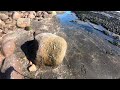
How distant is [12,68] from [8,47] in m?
2.95

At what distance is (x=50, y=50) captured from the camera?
14.1m

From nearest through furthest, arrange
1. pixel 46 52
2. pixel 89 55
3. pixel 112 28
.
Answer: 1. pixel 46 52
2. pixel 89 55
3. pixel 112 28

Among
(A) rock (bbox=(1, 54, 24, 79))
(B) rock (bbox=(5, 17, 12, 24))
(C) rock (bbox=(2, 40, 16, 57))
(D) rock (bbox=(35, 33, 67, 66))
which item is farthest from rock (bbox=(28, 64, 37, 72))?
(B) rock (bbox=(5, 17, 12, 24))

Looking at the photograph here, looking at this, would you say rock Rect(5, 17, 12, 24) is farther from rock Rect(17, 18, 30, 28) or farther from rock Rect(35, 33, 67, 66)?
rock Rect(35, 33, 67, 66)

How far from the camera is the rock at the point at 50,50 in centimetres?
1410

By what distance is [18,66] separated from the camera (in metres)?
14.6

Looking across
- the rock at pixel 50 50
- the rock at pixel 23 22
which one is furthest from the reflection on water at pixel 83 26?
the rock at pixel 50 50

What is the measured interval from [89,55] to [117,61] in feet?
8.62

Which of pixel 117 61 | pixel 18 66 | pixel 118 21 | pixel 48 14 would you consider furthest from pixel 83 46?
pixel 118 21

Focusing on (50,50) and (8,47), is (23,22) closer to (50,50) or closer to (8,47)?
(8,47)

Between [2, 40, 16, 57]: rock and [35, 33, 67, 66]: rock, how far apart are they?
8.50ft

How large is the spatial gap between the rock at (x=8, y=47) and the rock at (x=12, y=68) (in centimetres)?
42

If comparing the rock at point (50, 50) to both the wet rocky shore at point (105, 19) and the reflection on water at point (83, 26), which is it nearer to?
the reflection on water at point (83, 26)
